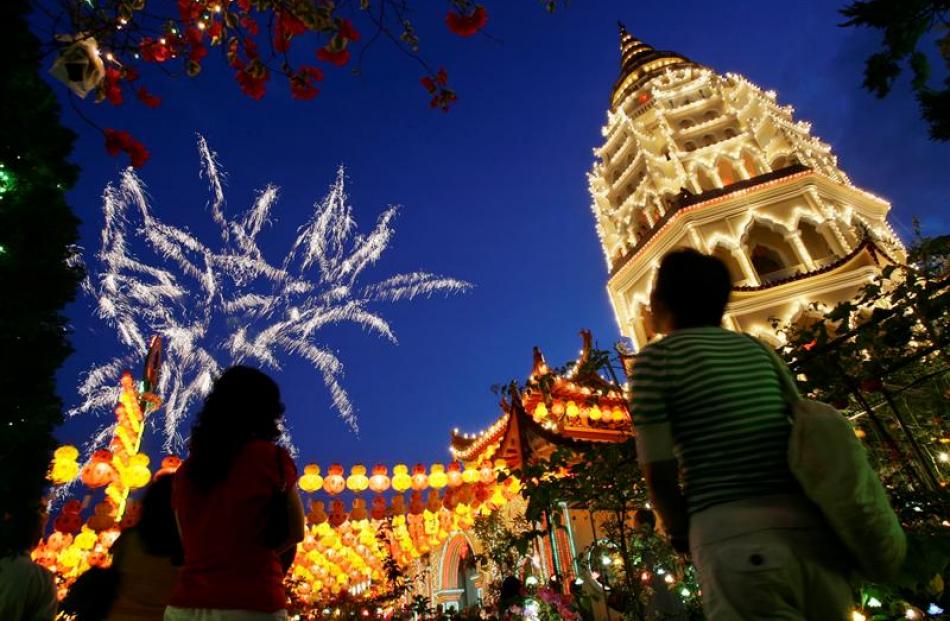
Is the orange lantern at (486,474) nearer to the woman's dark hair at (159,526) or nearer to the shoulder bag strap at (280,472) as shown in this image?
the woman's dark hair at (159,526)

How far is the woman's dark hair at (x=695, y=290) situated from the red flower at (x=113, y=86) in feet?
13.2

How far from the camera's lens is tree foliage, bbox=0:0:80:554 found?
2.62 m

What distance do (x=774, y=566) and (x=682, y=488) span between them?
1.51 feet

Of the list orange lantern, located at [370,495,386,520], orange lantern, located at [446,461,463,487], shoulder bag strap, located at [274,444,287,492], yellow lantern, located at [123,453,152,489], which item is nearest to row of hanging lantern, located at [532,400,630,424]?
orange lantern, located at [446,461,463,487]

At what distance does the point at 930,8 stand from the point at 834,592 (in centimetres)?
387

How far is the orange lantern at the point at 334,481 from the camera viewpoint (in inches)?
545

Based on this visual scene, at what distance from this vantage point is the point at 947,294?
2764 millimetres

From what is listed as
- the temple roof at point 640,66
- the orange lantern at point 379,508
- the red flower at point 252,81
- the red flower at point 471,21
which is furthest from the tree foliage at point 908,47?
the temple roof at point 640,66

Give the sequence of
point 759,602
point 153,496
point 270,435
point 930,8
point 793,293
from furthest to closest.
Result: 1. point 793,293
2. point 930,8
3. point 153,496
4. point 270,435
5. point 759,602

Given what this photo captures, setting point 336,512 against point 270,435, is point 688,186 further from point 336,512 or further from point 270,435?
point 270,435

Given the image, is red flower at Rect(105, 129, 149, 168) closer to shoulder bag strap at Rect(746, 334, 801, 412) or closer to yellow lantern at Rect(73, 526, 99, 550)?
shoulder bag strap at Rect(746, 334, 801, 412)

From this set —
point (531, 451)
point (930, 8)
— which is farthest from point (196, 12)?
point (531, 451)

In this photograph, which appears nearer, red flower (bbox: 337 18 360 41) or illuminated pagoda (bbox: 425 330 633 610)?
red flower (bbox: 337 18 360 41)

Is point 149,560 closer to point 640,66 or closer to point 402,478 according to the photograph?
point 402,478
